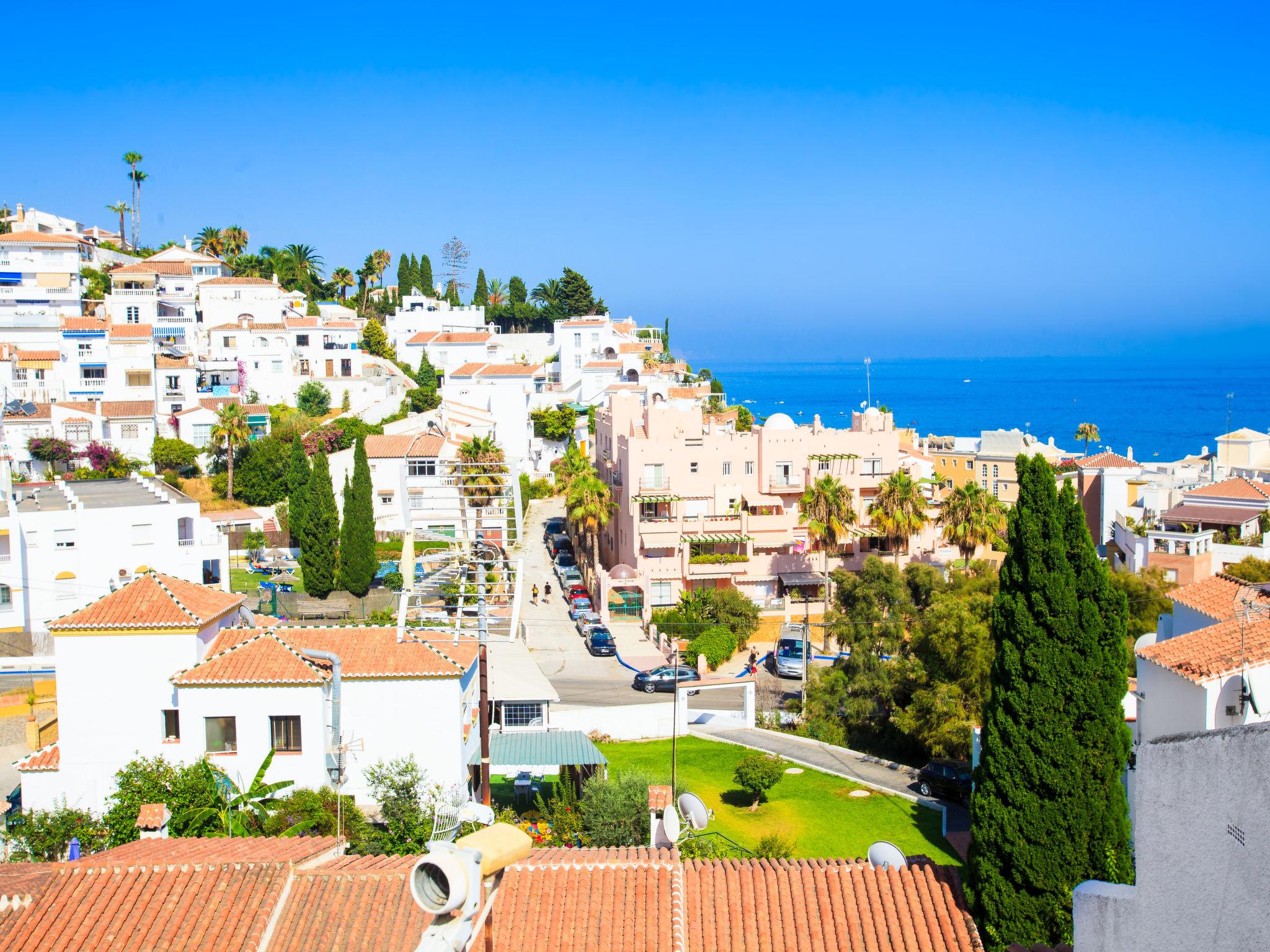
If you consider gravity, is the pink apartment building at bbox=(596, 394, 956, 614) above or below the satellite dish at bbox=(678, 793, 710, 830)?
above

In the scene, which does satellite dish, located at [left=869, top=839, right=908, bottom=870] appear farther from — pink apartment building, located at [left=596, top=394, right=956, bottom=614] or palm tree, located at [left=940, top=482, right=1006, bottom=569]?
palm tree, located at [left=940, top=482, right=1006, bottom=569]

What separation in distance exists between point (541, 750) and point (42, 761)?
9.38m

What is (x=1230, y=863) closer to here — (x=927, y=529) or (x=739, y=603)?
(x=739, y=603)

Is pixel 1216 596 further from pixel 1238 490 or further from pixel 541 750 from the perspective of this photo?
pixel 1238 490

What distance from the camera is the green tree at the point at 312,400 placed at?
67.2m

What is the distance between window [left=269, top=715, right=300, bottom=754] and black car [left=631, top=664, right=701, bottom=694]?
17.0 metres

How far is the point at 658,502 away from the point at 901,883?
3480 cm

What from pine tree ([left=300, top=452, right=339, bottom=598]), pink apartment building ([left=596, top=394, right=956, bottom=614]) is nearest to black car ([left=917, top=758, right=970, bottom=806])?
pink apartment building ([left=596, top=394, right=956, bottom=614])

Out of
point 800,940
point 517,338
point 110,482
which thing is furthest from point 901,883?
point 517,338

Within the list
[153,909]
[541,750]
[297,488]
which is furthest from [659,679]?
[153,909]

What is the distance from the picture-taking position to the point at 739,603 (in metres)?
42.8

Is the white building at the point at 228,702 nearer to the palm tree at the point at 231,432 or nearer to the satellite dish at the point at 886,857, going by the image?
the satellite dish at the point at 886,857

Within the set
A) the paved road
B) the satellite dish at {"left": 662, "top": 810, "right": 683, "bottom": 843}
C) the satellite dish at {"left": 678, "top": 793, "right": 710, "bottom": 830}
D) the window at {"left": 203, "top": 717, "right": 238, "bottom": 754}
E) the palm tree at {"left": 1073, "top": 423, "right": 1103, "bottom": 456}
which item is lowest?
the paved road

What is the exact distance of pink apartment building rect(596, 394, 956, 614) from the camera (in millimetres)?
46281
